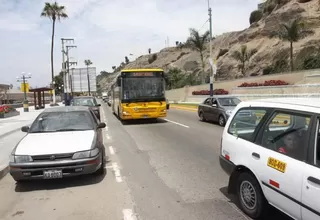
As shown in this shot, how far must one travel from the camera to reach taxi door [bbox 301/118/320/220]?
3.11 meters

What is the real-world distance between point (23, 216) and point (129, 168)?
312cm

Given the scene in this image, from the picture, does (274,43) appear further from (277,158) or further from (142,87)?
(277,158)

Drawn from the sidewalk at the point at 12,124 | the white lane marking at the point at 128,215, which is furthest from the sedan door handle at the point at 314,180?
the sidewalk at the point at 12,124

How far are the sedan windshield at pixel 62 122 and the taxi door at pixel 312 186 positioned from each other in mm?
5256

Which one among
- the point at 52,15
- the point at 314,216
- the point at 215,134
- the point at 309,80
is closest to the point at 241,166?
the point at 314,216

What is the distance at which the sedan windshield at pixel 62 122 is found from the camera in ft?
24.5

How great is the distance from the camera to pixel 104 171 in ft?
24.3

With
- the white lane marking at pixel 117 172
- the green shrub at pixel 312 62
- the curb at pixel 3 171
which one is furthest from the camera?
the green shrub at pixel 312 62

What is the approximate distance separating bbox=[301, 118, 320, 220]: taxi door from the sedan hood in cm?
422

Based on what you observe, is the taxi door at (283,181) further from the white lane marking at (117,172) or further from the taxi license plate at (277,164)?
the white lane marking at (117,172)

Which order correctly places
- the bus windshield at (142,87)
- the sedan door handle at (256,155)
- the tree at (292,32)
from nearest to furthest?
the sedan door handle at (256,155)
the bus windshield at (142,87)
the tree at (292,32)

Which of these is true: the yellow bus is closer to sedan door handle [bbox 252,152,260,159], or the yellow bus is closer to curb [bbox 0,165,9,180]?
curb [bbox 0,165,9,180]

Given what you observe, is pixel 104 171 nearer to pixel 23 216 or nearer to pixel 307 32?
pixel 23 216

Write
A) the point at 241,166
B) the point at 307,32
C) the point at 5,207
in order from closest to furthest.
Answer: the point at 241,166, the point at 5,207, the point at 307,32
